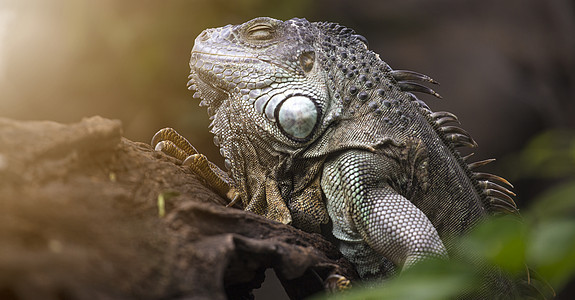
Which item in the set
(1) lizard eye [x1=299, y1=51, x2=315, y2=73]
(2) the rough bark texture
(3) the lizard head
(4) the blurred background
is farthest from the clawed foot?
(4) the blurred background

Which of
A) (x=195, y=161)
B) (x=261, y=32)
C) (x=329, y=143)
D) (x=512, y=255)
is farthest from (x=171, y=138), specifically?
(x=512, y=255)

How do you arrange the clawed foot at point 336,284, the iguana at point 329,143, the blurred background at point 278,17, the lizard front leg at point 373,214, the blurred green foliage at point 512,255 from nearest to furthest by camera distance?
the blurred green foliage at point 512,255 → the clawed foot at point 336,284 → the lizard front leg at point 373,214 → the iguana at point 329,143 → the blurred background at point 278,17

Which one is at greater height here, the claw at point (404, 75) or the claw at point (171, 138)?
the claw at point (404, 75)

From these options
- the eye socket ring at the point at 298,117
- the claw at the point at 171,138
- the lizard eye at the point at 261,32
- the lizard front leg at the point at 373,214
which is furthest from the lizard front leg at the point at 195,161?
the lizard eye at the point at 261,32

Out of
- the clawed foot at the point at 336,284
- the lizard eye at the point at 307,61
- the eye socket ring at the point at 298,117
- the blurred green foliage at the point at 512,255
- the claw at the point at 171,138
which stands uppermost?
the lizard eye at the point at 307,61

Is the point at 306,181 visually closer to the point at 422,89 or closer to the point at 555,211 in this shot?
the point at 422,89

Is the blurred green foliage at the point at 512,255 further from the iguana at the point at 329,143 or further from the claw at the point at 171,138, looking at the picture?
the claw at the point at 171,138

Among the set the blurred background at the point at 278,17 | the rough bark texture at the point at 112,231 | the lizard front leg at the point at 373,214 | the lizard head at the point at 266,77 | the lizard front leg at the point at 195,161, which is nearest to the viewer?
the rough bark texture at the point at 112,231
